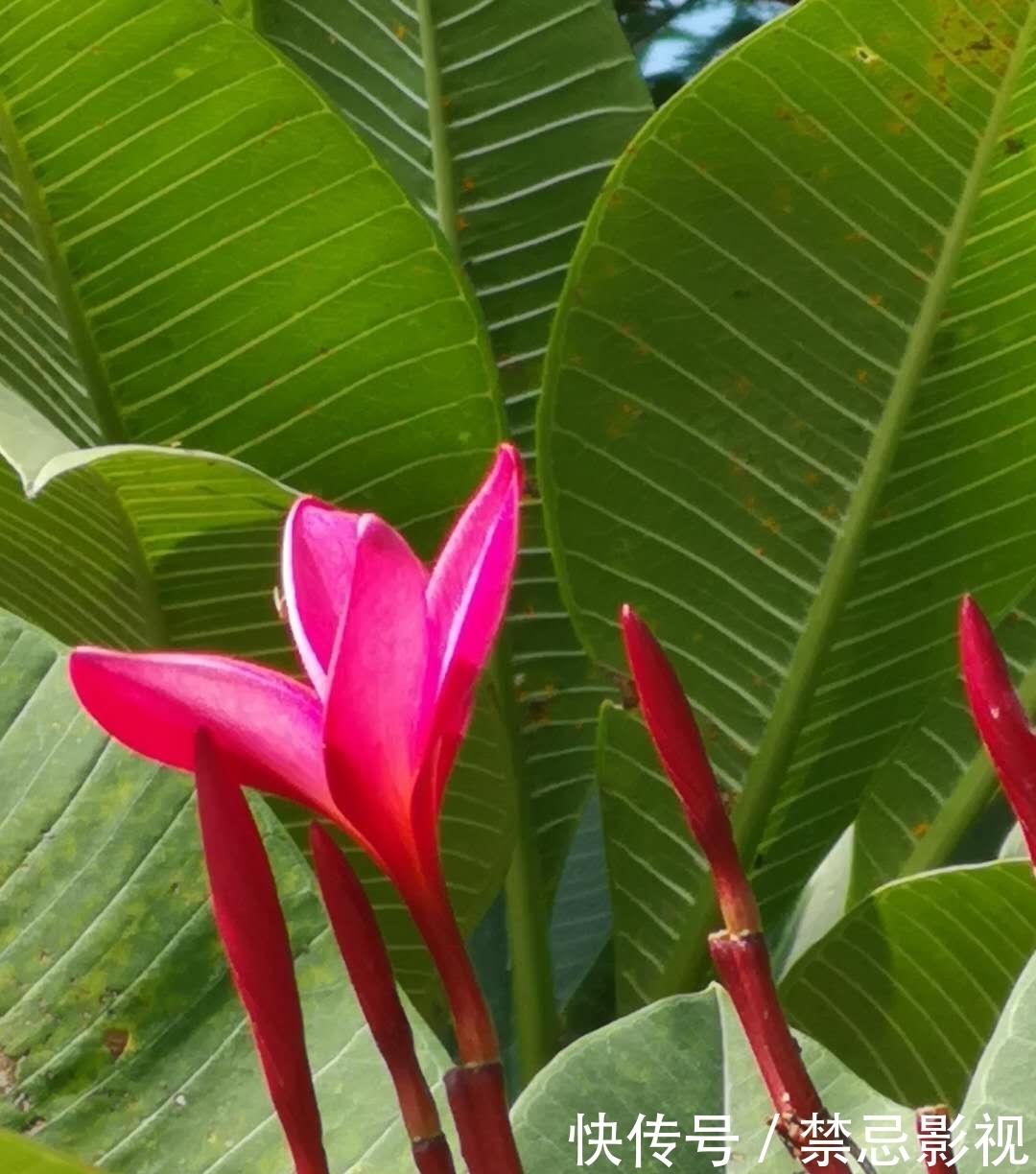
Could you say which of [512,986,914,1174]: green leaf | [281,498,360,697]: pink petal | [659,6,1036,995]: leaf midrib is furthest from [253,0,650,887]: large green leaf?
[281,498,360,697]: pink petal

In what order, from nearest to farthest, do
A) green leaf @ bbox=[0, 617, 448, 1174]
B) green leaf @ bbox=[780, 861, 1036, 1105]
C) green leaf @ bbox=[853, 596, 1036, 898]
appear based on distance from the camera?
1. green leaf @ bbox=[0, 617, 448, 1174]
2. green leaf @ bbox=[780, 861, 1036, 1105]
3. green leaf @ bbox=[853, 596, 1036, 898]

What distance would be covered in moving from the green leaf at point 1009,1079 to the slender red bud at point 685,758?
127 millimetres

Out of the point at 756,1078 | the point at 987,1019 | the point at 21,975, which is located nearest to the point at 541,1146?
the point at 756,1078

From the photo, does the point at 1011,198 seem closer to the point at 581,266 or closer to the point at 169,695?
the point at 581,266

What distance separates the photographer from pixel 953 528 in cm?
81

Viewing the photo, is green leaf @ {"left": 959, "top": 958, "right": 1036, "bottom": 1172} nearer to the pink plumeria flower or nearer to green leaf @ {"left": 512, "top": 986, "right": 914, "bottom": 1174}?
green leaf @ {"left": 512, "top": 986, "right": 914, "bottom": 1174}

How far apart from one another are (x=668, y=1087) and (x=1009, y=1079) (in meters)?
0.12

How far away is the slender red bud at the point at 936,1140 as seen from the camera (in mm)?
373

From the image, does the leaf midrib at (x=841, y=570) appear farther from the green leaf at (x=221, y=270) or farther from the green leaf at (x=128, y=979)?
the green leaf at (x=128, y=979)

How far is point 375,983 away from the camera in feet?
1.21

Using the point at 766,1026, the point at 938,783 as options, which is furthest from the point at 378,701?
the point at 938,783

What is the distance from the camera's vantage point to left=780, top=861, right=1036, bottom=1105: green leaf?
713 mm

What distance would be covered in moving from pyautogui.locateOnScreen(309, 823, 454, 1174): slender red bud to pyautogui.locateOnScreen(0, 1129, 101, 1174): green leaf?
78mm

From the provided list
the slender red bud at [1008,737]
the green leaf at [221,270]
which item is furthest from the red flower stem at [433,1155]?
the green leaf at [221,270]
